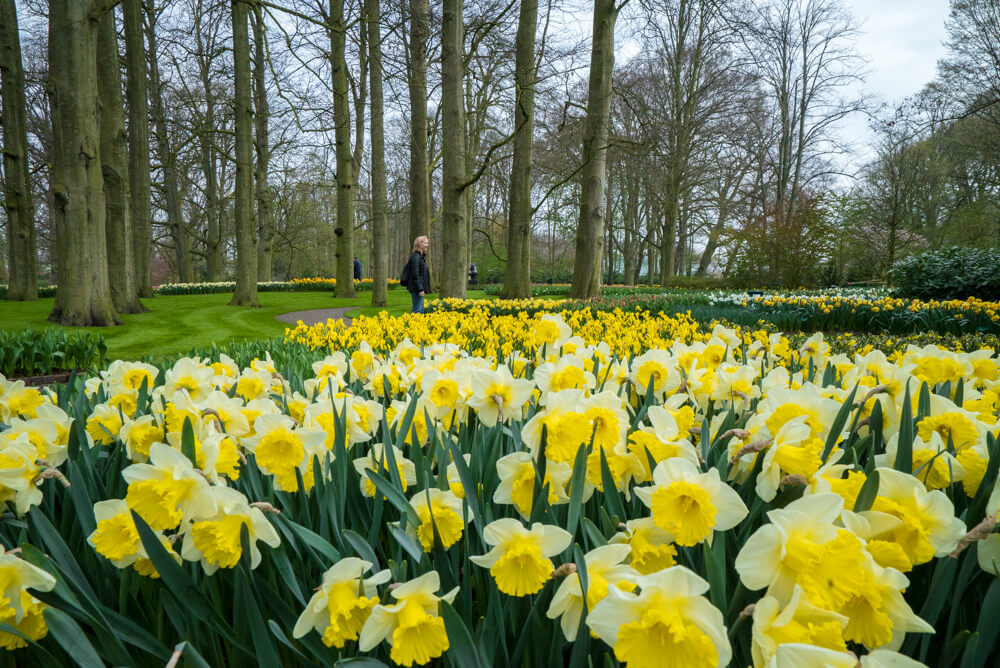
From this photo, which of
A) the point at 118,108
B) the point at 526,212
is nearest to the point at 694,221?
the point at 526,212

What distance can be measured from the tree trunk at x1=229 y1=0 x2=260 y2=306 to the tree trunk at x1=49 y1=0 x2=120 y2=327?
436cm

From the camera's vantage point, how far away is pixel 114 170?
32.2 feet

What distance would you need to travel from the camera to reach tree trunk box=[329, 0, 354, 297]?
44.1 ft

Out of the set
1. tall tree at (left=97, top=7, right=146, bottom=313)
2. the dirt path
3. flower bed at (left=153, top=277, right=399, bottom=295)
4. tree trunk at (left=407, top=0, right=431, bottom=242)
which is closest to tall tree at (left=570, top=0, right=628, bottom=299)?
tree trunk at (left=407, top=0, right=431, bottom=242)

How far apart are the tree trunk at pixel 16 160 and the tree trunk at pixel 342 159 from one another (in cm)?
699

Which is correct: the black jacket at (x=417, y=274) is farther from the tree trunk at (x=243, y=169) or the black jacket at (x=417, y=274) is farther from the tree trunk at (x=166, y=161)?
the tree trunk at (x=166, y=161)

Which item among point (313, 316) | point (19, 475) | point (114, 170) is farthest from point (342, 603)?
point (313, 316)

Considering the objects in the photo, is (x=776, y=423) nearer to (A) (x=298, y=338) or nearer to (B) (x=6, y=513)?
(B) (x=6, y=513)

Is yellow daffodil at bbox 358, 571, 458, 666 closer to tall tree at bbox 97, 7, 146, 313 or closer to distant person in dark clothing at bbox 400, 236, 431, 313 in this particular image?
distant person in dark clothing at bbox 400, 236, 431, 313

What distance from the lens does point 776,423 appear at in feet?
3.56

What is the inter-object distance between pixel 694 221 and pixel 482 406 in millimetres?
31763

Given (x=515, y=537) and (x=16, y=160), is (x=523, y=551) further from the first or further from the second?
(x=16, y=160)

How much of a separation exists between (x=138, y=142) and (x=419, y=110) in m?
8.30

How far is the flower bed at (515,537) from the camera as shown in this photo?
645 millimetres
